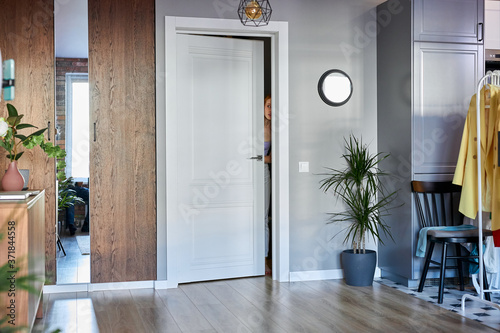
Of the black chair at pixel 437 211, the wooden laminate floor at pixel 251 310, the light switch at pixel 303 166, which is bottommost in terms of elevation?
the wooden laminate floor at pixel 251 310

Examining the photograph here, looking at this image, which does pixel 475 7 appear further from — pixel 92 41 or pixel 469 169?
pixel 92 41

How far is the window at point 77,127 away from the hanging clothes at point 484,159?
2857 mm

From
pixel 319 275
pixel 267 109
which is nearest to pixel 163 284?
pixel 319 275

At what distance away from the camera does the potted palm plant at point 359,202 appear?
4680 mm

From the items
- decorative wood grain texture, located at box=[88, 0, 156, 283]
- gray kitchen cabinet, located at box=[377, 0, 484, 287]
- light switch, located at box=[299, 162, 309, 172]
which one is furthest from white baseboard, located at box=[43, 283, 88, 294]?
gray kitchen cabinet, located at box=[377, 0, 484, 287]

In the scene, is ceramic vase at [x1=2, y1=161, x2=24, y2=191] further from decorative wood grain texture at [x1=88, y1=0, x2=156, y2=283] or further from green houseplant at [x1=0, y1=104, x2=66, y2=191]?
decorative wood grain texture at [x1=88, y1=0, x2=156, y2=283]

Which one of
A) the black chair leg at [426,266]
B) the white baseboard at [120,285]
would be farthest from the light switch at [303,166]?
the white baseboard at [120,285]

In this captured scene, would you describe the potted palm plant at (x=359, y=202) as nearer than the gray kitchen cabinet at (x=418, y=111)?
No

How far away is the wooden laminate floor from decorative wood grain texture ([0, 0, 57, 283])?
2.25ft

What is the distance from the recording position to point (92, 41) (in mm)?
4516

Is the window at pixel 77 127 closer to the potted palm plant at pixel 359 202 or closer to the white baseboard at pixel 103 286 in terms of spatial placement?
the white baseboard at pixel 103 286

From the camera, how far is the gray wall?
4906mm

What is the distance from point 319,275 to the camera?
4.96m

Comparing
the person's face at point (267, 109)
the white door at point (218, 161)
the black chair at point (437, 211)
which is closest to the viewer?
the black chair at point (437, 211)
